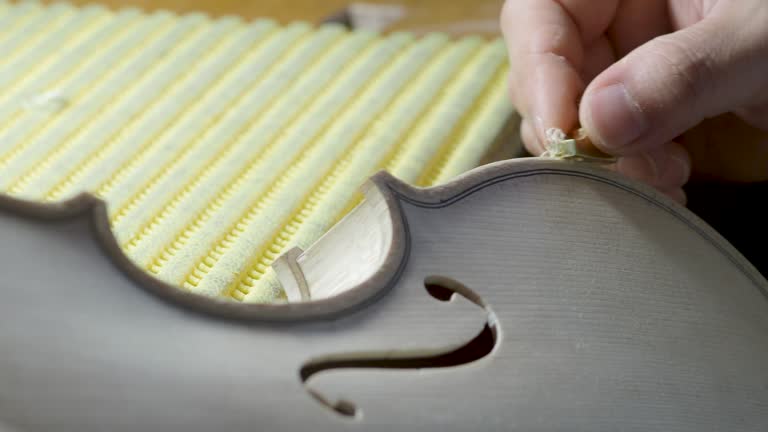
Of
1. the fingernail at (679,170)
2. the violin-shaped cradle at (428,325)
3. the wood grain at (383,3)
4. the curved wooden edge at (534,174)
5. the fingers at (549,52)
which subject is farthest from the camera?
the wood grain at (383,3)

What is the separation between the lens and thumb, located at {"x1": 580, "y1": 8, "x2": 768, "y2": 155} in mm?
677

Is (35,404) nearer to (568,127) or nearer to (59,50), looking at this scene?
(568,127)

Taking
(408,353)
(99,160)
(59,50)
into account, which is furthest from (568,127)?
(59,50)

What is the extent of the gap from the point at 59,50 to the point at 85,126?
0.94 ft

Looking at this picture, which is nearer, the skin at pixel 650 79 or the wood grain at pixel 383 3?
the skin at pixel 650 79

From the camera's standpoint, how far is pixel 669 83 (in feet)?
2.22

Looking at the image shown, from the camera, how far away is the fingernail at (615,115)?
2.21ft

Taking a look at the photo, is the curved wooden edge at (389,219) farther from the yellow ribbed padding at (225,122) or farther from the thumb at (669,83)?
the yellow ribbed padding at (225,122)

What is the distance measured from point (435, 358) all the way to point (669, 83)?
12.6 inches

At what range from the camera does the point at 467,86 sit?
1168mm

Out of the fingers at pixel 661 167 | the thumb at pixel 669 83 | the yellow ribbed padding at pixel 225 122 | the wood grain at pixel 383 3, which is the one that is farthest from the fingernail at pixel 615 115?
the wood grain at pixel 383 3

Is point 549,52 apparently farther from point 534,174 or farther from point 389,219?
point 389,219

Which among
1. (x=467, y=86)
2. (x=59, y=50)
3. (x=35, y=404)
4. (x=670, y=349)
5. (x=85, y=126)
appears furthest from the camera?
(x=59, y=50)

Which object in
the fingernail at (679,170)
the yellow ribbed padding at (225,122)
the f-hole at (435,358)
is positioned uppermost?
the f-hole at (435,358)
